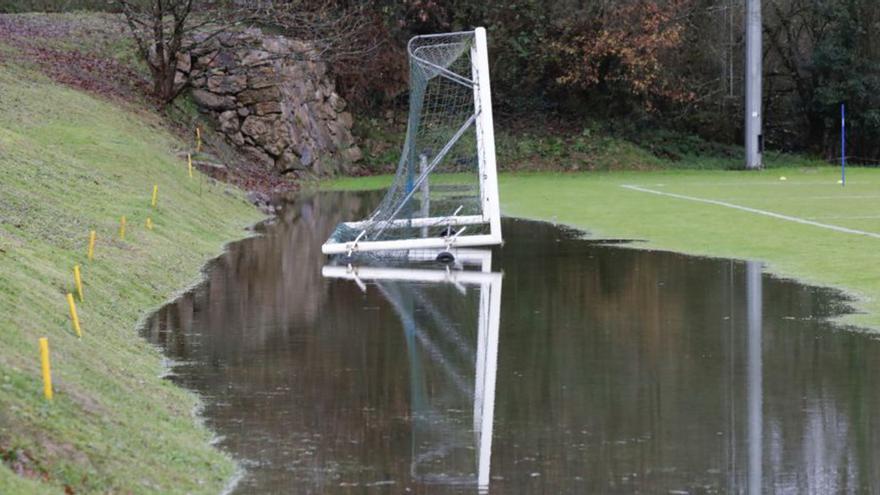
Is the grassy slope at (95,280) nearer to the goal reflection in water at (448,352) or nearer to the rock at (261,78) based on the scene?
the goal reflection in water at (448,352)

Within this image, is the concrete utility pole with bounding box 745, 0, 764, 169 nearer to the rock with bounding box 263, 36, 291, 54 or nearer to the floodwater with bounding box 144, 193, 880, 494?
the rock with bounding box 263, 36, 291, 54

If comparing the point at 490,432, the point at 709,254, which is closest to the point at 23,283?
the point at 490,432

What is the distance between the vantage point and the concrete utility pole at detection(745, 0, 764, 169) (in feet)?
144

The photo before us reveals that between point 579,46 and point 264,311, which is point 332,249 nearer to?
point 264,311

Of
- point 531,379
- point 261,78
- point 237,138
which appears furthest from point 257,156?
point 531,379

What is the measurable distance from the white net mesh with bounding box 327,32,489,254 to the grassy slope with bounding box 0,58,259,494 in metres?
2.80

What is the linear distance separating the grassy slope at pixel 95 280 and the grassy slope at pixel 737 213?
23.2 feet

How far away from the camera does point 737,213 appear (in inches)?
1129

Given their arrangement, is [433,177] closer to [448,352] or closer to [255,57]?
[448,352]

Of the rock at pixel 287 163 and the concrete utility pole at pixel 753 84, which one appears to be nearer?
the rock at pixel 287 163

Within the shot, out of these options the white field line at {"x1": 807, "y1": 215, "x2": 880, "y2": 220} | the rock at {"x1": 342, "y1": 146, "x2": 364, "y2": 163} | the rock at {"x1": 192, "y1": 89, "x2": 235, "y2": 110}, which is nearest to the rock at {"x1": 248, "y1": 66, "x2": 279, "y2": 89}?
the rock at {"x1": 192, "y1": 89, "x2": 235, "y2": 110}

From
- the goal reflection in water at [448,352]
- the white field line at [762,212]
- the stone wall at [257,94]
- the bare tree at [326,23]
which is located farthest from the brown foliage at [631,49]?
the goal reflection in water at [448,352]

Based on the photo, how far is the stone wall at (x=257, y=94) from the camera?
129ft

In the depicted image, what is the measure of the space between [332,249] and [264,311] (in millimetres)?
5006
